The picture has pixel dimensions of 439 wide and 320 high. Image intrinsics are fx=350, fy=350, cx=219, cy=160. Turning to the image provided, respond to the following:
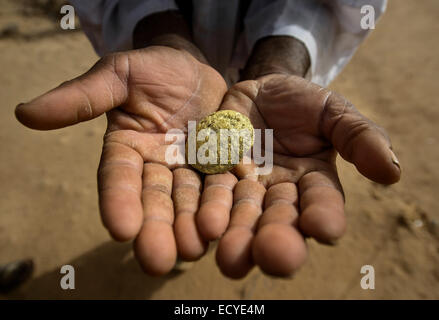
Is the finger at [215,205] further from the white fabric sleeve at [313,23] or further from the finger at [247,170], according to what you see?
the white fabric sleeve at [313,23]

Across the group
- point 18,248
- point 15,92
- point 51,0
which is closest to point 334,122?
point 18,248

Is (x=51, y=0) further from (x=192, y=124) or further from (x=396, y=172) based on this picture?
(x=396, y=172)

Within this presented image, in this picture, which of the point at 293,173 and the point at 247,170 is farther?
the point at 247,170

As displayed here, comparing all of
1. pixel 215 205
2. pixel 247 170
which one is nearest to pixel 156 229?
pixel 215 205

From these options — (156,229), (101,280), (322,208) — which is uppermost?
(322,208)

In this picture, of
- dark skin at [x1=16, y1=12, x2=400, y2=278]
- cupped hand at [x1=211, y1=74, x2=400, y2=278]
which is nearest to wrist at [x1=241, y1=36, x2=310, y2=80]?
dark skin at [x1=16, y1=12, x2=400, y2=278]

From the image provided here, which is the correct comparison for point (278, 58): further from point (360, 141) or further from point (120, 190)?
point (120, 190)

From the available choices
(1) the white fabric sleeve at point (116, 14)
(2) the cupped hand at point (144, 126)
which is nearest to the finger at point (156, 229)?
(2) the cupped hand at point (144, 126)

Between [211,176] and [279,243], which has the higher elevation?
[279,243]

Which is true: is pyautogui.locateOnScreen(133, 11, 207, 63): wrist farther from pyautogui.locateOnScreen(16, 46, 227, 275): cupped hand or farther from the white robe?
pyautogui.locateOnScreen(16, 46, 227, 275): cupped hand
